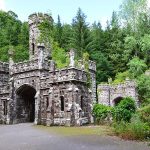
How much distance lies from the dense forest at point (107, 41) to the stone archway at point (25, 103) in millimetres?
6284

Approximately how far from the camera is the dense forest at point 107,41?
1654 inches

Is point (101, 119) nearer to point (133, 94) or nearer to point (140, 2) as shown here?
point (133, 94)

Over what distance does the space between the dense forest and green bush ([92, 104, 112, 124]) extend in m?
10.6

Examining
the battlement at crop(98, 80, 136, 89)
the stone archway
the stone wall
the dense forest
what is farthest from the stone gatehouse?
the stone wall

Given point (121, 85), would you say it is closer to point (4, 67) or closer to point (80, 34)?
point (4, 67)

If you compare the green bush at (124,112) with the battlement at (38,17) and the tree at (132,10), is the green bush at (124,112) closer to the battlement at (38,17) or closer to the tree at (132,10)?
the battlement at (38,17)

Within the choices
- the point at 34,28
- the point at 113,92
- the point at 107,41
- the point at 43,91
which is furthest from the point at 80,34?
the point at 43,91

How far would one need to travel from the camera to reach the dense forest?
42.0 meters

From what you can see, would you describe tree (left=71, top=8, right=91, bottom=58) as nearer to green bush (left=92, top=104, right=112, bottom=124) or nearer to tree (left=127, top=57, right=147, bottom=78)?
tree (left=127, top=57, right=147, bottom=78)

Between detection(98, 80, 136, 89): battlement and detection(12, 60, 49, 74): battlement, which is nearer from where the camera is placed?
detection(12, 60, 49, 74): battlement

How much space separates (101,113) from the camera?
27703mm

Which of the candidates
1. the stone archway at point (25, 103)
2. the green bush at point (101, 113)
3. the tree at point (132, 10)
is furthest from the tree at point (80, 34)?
the green bush at point (101, 113)

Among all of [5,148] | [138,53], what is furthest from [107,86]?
[5,148]

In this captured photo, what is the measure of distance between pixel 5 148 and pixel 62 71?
14.0m
